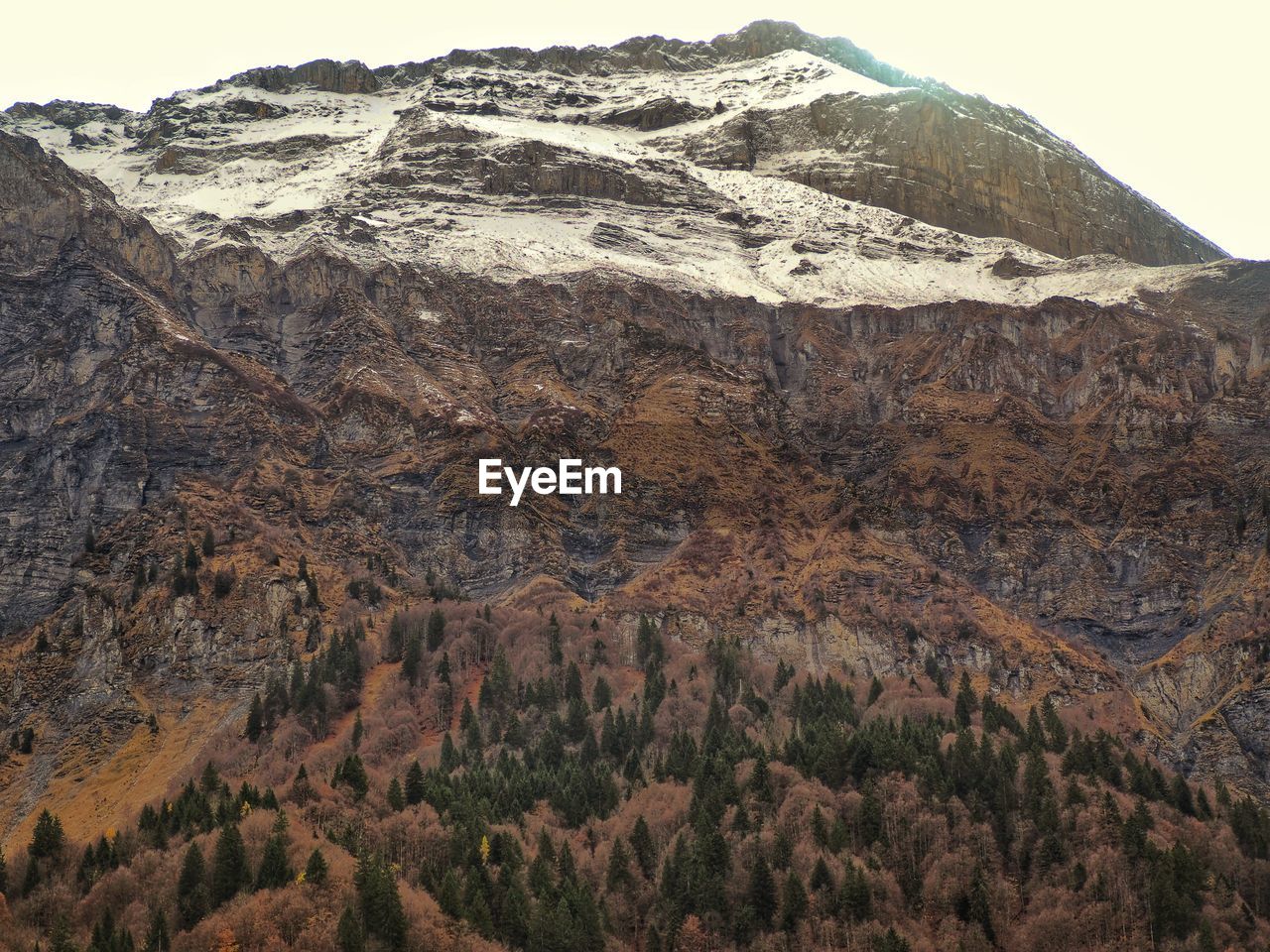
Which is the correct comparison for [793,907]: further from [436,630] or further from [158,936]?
[436,630]

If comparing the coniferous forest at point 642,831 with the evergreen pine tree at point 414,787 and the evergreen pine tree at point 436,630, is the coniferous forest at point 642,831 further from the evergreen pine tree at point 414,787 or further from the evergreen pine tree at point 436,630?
the evergreen pine tree at point 436,630

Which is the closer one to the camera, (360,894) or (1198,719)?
(360,894)

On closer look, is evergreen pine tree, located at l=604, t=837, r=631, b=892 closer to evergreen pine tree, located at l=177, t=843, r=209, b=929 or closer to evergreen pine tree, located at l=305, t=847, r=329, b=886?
evergreen pine tree, located at l=305, t=847, r=329, b=886

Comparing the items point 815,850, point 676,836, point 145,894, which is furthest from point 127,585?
point 815,850

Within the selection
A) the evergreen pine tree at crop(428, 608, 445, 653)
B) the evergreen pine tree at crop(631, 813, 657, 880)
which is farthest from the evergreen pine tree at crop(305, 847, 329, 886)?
the evergreen pine tree at crop(428, 608, 445, 653)

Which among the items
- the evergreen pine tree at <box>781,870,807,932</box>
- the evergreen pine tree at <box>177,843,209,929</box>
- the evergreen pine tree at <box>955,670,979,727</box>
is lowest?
the evergreen pine tree at <box>781,870,807,932</box>

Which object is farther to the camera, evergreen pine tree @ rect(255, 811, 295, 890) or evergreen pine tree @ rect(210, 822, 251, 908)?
evergreen pine tree @ rect(255, 811, 295, 890)

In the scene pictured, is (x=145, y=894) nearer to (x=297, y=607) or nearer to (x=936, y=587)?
(x=297, y=607)

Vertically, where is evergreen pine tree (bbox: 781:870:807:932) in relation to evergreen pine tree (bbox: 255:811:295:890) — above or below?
below

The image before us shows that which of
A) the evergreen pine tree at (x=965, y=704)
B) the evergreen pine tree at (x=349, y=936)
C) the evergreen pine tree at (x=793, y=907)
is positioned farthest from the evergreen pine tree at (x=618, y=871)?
the evergreen pine tree at (x=965, y=704)
